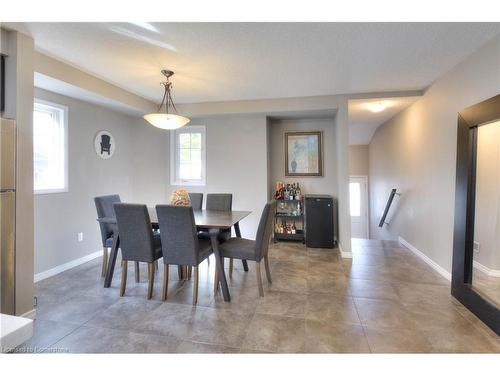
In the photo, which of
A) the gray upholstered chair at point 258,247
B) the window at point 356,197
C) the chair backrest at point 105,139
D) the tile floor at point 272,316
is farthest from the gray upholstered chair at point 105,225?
the window at point 356,197

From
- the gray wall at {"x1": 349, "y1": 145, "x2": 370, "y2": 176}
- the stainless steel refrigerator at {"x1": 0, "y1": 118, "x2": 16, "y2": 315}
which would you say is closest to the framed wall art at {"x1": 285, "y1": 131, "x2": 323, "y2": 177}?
the gray wall at {"x1": 349, "y1": 145, "x2": 370, "y2": 176}

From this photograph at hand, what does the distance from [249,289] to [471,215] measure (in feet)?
7.51

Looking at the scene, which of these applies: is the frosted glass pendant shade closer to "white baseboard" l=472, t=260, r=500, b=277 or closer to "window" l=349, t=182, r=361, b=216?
"white baseboard" l=472, t=260, r=500, b=277

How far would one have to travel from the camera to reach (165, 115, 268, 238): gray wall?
14.3 feet

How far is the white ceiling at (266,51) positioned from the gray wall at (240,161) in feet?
3.49

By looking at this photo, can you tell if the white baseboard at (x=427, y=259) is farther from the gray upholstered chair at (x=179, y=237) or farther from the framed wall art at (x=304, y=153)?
the gray upholstered chair at (x=179, y=237)

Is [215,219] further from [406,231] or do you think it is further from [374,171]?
[374,171]

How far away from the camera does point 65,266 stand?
127 inches

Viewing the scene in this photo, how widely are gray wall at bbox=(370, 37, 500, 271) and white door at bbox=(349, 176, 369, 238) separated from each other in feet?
6.33

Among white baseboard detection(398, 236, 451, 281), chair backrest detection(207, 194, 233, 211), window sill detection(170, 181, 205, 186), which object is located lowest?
white baseboard detection(398, 236, 451, 281)

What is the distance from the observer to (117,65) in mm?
2744

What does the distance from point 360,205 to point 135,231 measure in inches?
248

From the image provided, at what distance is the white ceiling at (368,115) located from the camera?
372 cm

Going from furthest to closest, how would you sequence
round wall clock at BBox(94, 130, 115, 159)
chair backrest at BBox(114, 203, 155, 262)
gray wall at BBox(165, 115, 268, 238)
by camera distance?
gray wall at BBox(165, 115, 268, 238)
round wall clock at BBox(94, 130, 115, 159)
chair backrest at BBox(114, 203, 155, 262)
